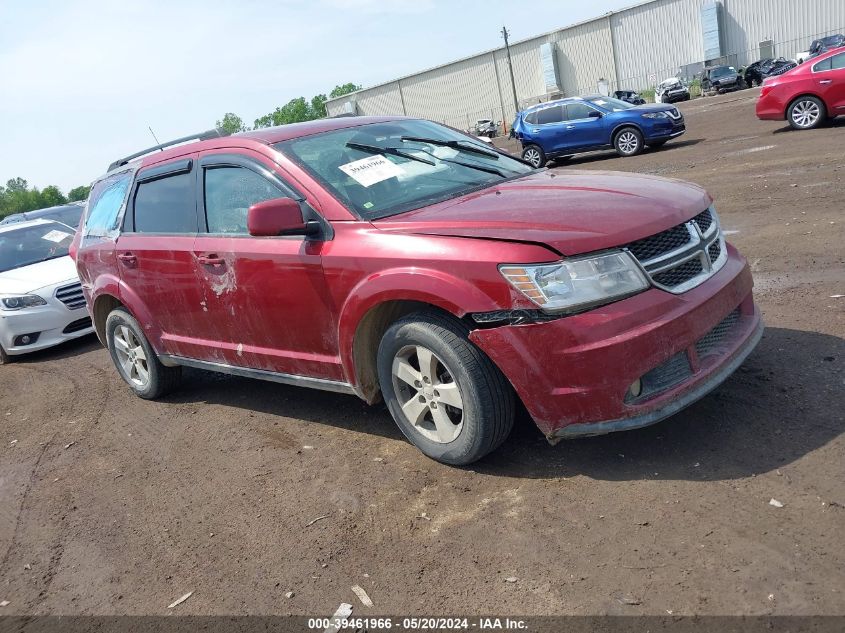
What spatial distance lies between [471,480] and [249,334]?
1747mm

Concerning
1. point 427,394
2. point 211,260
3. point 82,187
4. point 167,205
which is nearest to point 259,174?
point 211,260

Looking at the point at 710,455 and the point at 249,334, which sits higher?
the point at 249,334

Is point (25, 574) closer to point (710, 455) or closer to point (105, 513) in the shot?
point (105, 513)

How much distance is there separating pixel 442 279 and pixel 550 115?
17.6m

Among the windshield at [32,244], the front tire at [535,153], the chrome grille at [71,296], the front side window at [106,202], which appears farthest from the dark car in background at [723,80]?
the front side window at [106,202]

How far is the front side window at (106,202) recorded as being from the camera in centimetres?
577

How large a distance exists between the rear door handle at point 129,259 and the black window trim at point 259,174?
0.86 m

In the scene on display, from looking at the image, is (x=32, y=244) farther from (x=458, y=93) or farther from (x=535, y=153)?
(x=458, y=93)

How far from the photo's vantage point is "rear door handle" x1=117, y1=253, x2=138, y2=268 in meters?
5.36

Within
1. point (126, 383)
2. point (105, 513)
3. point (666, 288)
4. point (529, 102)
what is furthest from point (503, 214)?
point (529, 102)

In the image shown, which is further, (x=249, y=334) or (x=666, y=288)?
(x=249, y=334)

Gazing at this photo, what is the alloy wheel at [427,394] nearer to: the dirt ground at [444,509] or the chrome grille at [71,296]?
the dirt ground at [444,509]

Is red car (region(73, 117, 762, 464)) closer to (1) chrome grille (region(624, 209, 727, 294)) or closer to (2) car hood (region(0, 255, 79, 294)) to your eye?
(1) chrome grille (region(624, 209, 727, 294))

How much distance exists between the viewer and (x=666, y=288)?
330 cm
